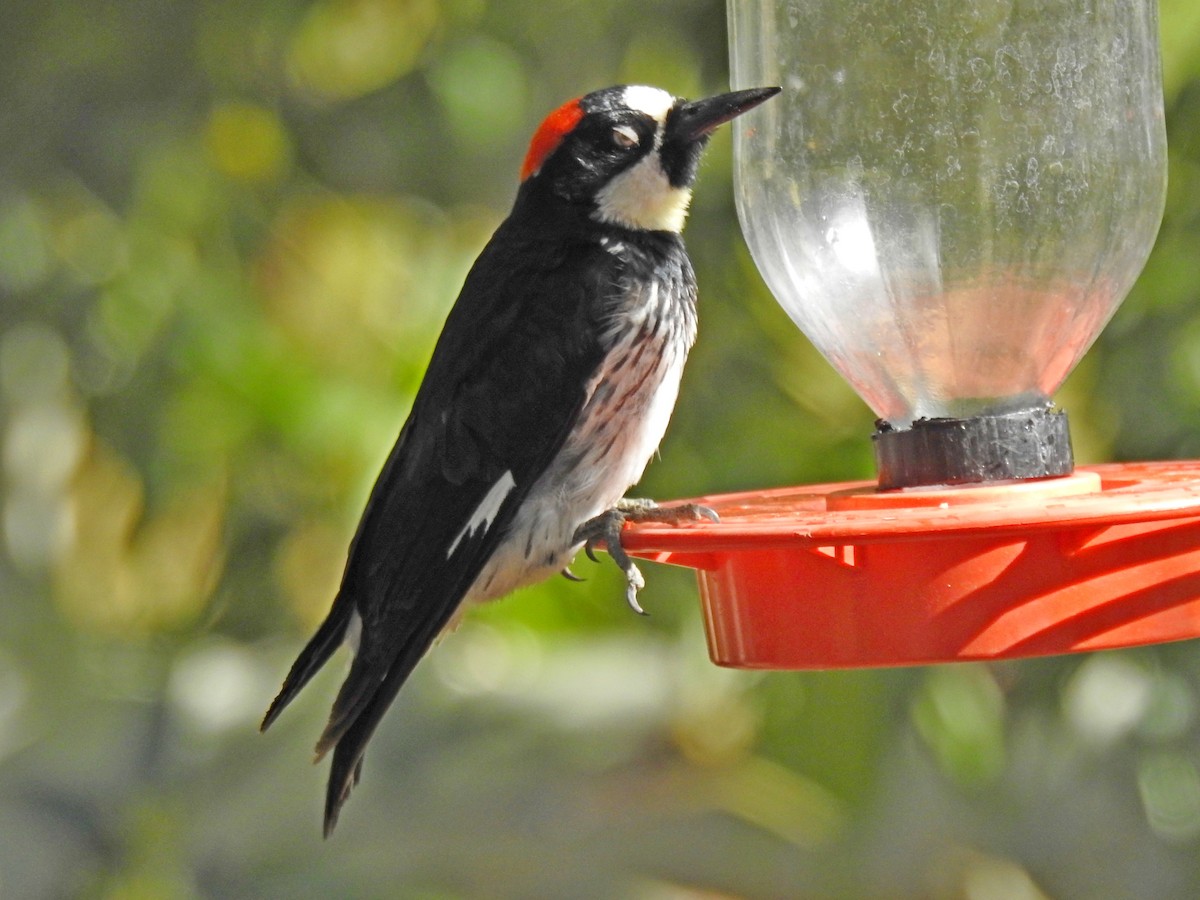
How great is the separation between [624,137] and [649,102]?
6 cm

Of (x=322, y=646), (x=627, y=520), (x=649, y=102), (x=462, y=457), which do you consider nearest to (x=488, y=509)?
(x=462, y=457)

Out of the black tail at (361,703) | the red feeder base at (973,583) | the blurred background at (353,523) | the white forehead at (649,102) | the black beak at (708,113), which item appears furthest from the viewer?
the blurred background at (353,523)

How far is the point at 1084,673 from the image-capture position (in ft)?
11.3

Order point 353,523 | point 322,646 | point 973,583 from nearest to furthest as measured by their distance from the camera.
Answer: point 973,583
point 322,646
point 353,523

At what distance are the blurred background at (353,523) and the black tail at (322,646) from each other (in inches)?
47.3

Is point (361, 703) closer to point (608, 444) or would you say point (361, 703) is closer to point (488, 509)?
point (488, 509)

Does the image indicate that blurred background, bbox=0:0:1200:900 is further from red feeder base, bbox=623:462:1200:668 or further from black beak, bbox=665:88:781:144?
red feeder base, bbox=623:462:1200:668

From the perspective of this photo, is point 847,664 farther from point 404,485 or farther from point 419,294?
point 419,294

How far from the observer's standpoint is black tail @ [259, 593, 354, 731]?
225 cm

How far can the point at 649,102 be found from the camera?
2254 mm

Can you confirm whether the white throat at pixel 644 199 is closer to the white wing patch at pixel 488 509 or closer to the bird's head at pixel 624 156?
the bird's head at pixel 624 156

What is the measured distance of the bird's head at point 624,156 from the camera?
2.24 m

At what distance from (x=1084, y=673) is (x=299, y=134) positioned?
234cm

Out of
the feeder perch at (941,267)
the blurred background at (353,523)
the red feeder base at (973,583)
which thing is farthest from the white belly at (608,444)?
the blurred background at (353,523)
